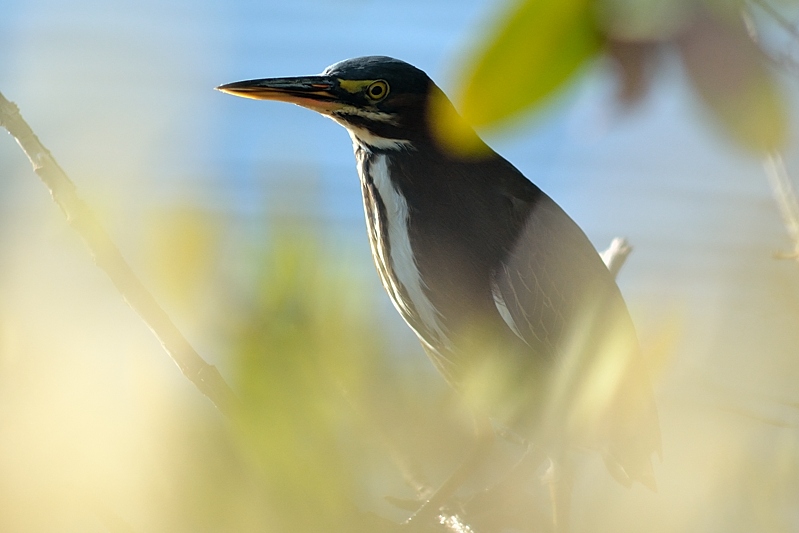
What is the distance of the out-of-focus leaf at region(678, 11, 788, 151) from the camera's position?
0.36 metres

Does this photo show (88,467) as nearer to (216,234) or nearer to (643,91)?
(216,234)

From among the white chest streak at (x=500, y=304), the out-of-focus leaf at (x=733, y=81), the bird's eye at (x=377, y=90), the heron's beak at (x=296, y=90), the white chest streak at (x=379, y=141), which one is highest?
the heron's beak at (x=296, y=90)

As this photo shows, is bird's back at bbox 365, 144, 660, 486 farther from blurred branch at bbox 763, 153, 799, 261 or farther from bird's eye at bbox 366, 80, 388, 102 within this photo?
blurred branch at bbox 763, 153, 799, 261

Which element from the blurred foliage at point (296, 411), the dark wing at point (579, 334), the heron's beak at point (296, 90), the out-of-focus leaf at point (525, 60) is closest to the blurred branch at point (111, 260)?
the blurred foliage at point (296, 411)

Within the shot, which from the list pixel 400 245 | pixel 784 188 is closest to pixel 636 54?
pixel 784 188

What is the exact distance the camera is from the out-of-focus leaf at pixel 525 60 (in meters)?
0.35

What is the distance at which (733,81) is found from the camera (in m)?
0.36

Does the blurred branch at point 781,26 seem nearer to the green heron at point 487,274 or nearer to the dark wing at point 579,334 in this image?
the green heron at point 487,274

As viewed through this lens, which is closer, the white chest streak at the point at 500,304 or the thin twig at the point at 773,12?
the thin twig at the point at 773,12

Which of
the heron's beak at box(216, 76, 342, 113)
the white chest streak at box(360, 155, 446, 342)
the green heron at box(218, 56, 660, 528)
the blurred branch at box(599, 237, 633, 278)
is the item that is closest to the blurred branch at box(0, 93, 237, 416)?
the heron's beak at box(216, 76, 342, 113)

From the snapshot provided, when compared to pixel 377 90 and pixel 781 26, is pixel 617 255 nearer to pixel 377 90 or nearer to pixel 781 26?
pixel 377 90

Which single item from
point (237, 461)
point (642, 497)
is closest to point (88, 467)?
point (237, 461)

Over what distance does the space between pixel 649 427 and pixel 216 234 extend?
119cm

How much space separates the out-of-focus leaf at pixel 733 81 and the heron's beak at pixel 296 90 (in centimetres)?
109
